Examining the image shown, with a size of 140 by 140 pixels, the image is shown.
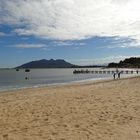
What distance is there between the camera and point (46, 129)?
841 centimetres

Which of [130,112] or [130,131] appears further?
[130,112]

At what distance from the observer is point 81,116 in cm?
1027

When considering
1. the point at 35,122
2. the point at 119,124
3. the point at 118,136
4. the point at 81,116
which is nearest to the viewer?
the point at 118,136

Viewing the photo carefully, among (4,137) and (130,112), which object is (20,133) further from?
(130,112)

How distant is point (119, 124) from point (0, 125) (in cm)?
409

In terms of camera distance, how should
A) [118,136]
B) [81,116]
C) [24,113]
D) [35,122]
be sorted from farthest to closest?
[24,113], [81,116], [35,122], [118,136]

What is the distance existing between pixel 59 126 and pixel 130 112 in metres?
3.37

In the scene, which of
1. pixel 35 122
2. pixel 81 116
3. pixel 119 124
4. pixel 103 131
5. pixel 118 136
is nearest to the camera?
pixel 118 136

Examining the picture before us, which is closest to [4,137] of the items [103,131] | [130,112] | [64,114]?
[103,131]

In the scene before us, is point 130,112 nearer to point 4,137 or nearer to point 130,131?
point 130,131

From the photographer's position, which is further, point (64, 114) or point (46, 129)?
point (64, 114)

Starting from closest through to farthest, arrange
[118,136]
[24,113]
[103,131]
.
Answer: [118,136] < [103,131] < [24,113]

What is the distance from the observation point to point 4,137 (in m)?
7.64

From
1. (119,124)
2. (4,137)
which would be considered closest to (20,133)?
(4,137)
